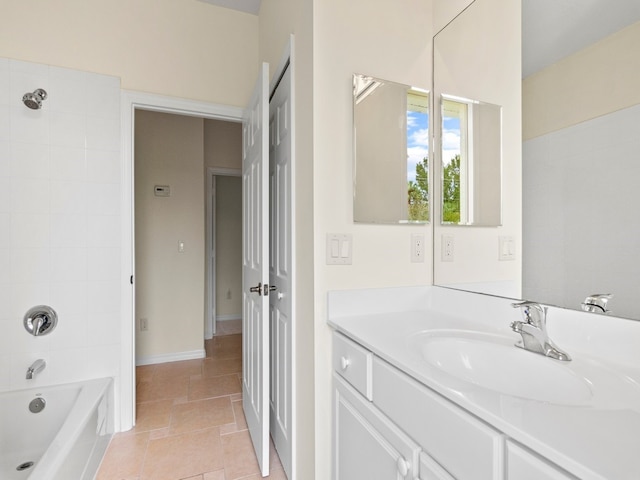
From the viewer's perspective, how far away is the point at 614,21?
84 centimetres

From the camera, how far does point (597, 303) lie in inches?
33.4

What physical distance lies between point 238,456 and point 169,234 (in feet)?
7.22

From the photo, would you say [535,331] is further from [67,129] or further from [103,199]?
[67,129]

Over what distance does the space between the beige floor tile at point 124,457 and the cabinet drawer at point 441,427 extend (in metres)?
1.60

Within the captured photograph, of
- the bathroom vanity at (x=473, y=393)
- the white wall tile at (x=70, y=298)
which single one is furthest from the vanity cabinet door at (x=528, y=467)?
the white wall tile at (x=70, y=298)

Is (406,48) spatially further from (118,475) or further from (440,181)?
(118,475)

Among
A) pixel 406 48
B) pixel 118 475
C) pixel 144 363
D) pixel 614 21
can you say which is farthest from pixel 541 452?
pixel 144 363

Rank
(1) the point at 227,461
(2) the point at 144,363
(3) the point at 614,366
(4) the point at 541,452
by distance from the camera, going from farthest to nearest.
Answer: (2) the point at 144,363 < (1) the point at 227,461 < (3) the point at 614,366 < (4) the point at 541,452

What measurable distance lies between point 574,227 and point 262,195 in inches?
49.1

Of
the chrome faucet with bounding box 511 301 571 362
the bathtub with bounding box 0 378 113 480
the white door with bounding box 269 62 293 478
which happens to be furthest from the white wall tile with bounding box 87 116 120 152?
the chrome faucet with bounding box 511 301 571 362

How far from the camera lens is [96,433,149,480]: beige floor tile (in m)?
1.64

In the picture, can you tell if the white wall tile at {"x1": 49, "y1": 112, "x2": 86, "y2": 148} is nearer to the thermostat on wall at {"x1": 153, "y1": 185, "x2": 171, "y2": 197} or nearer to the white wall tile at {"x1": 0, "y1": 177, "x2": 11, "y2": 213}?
the white wall tile at {"x1": 0, "y1": 177, "x2": 11, "y2": 213}

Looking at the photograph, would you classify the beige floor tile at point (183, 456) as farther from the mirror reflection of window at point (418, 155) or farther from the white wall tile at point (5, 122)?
the white wall tile at point (5, 122)

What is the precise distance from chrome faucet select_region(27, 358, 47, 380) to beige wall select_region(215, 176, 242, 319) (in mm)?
2899
